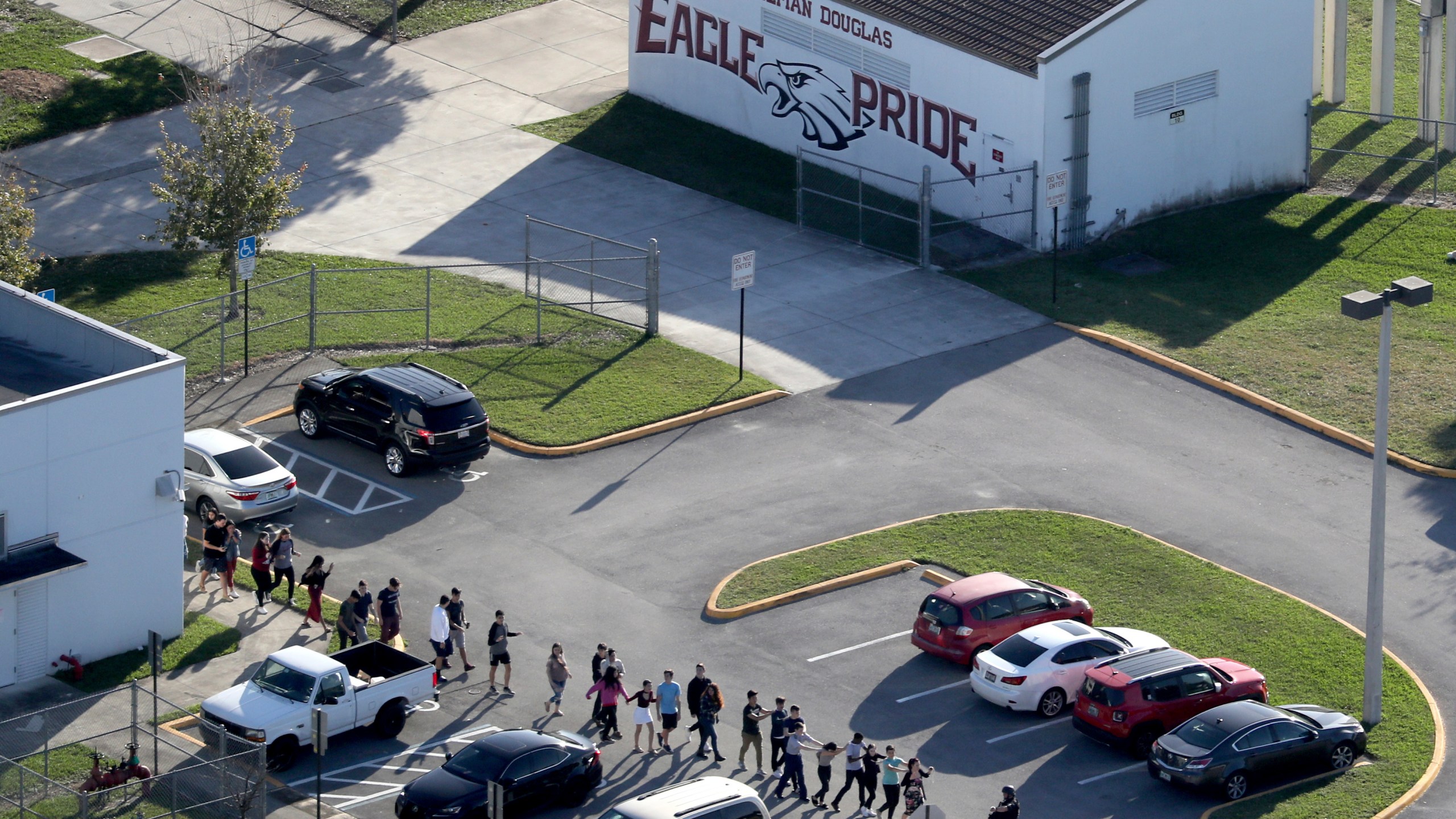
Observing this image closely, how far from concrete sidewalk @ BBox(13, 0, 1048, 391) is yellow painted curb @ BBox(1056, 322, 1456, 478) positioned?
1.99 metres

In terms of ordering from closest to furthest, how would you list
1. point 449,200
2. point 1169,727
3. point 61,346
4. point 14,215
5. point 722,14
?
point 1169,727 < point 61,346 < point 14,215 < point 449,200 < point 722,14

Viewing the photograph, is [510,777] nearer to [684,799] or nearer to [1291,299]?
[684,799]

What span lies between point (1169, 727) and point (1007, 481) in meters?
8.51

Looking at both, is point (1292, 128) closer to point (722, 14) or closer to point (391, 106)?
point (722, 14)

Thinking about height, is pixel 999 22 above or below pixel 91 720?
above

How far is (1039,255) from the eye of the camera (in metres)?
45.0

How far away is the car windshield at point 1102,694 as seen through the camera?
2689 centimetres

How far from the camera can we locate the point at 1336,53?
172 feet

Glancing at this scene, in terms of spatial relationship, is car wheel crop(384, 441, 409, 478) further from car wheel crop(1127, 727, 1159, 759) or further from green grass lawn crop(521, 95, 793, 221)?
green grass lawn crop(521, 95, 793, 221)

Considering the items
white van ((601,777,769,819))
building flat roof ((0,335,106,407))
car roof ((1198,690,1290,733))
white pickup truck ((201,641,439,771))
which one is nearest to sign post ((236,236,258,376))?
building flat roof ((0,335,106,407))

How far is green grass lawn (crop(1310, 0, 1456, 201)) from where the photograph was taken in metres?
48.6

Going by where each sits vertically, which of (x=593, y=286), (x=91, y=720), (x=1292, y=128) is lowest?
(x=91, y=720)

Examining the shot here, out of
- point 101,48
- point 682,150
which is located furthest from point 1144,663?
point 101,48

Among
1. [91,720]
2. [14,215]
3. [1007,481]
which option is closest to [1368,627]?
[1007,481]
